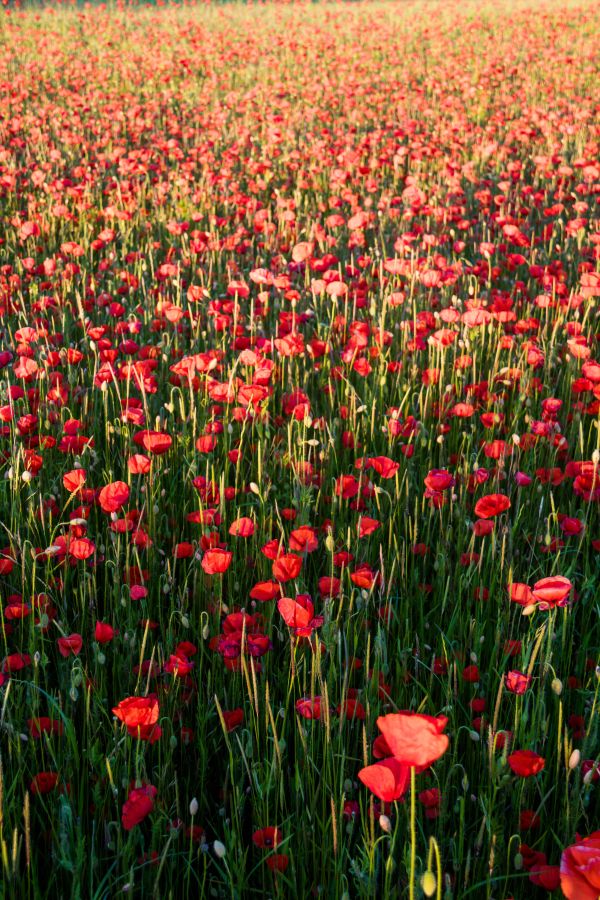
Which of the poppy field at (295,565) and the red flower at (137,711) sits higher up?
the red flower at (137,711)

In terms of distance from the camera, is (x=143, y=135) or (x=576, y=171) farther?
(x=143, y=135)

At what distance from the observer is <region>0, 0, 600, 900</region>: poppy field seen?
1319 millimetres

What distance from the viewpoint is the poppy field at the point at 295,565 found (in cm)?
132

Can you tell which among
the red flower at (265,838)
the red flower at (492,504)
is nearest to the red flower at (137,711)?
the red flower at (265,838)

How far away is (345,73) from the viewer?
35.6 ft

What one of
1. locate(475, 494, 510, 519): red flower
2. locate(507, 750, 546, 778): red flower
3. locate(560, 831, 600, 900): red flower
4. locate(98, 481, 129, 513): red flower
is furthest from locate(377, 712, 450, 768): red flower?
locate(98, 481, 129, 513): red flower

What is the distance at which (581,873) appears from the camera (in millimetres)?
875

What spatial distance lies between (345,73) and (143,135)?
403 centimetres

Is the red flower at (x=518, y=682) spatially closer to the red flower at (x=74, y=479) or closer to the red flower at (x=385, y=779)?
the red flower at (x=385, y=779)

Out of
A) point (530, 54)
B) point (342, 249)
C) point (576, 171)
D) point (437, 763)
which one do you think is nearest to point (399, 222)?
point (342, 249)

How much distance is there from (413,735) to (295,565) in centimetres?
75

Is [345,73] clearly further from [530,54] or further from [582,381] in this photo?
[582,381]

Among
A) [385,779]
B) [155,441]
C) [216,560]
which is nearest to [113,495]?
[155,441]

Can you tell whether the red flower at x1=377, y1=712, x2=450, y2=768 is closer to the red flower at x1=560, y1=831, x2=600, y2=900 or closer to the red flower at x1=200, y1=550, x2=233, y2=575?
the red flower at x1=560, y1=831, x2=600, y2=900
